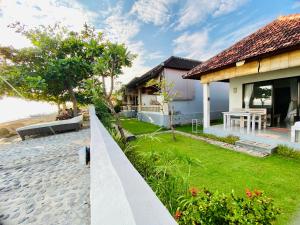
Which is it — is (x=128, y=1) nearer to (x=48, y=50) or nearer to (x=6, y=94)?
(x=48, y=50)

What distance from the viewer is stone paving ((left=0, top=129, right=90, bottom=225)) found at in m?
2.93

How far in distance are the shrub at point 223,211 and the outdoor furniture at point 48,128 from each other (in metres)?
11.2

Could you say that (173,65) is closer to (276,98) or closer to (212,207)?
(276,98)

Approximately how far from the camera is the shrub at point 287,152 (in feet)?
17.8

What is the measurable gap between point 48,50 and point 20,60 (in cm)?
244

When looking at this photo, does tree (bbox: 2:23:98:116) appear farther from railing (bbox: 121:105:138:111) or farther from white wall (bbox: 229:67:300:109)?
white wall (bbox: 229:67:300:109)

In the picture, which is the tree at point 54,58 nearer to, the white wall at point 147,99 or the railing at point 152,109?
the white wall at point 147,99

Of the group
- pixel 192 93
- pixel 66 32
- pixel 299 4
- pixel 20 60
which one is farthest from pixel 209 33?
pixel 20 60

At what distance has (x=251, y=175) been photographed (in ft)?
14.2

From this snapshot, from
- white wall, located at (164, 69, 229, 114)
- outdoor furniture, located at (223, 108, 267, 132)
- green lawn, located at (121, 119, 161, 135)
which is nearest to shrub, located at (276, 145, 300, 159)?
outdoor furniture, located at (223, 108, 267, 132)

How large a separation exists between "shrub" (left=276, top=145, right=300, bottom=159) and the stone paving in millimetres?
6629

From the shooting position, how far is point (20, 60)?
13.7 meters

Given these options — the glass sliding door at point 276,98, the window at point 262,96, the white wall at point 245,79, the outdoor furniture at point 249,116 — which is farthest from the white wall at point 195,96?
the window at point 262,96

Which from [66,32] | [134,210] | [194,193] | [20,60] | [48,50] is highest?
[66,32]
